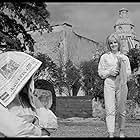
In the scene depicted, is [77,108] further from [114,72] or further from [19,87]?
[19,87]

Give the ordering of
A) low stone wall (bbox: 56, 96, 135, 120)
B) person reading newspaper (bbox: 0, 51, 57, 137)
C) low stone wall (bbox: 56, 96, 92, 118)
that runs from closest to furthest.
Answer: person reading newspaper (bbox: 0, 51, 57, 137), low stone wall (bbox: 56, 96, 135, 120), low stone wall (bbox: 56, 96, 92, 118)

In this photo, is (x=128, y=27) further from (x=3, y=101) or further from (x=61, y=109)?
(x=3, y=101)

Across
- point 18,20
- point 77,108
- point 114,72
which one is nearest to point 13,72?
point 114,72

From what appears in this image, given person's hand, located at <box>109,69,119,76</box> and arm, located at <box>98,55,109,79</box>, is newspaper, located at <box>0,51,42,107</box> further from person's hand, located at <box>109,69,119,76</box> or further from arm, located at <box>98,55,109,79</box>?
person's hand, located at <box>109,69,119,76</box>

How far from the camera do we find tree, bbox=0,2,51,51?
13594 mm

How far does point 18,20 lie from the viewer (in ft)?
48.9

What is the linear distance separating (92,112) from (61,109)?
267 cm

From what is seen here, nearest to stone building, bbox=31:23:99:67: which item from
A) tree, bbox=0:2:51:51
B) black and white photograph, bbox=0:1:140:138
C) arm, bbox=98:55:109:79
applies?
black and white photograph, bbox=0:1:140:138

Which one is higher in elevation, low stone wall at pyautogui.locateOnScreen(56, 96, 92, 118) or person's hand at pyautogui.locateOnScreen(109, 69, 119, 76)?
person's hand at pyautogui.locateOnScreen(109, 69, 119, 76)

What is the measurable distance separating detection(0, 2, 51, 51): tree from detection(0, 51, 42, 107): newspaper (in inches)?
341

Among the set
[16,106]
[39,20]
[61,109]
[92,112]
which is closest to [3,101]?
[16,106]

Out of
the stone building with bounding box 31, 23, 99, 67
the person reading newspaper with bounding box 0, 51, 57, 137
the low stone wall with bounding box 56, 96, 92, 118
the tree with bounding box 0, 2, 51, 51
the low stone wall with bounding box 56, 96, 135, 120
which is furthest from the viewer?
the stone building with bounding box 31, 23, 99, 67

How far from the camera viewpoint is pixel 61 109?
18094mm

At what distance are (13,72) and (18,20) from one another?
1060 cm
